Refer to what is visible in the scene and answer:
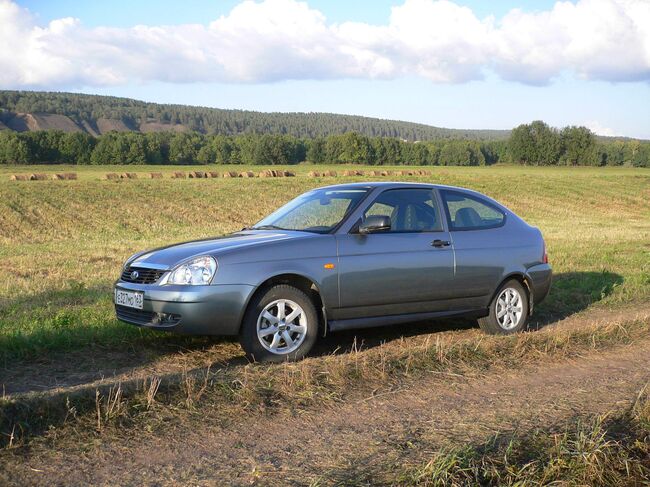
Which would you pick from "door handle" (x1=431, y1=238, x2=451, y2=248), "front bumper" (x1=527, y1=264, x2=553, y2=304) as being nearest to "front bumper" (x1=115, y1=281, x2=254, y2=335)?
"door handle" (x1=431, y1=238, x2=451, y2=248)

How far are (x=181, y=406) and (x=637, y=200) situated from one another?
149 feet

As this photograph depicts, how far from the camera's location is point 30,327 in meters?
7.54

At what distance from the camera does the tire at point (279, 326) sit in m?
6.52

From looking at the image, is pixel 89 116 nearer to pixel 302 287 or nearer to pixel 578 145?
pixel 578 145

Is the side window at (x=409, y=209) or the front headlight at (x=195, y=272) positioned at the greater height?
the side window at (x=409, y=209)

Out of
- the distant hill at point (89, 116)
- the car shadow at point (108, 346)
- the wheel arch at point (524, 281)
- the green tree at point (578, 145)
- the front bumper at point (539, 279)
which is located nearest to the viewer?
the car shadow at point (108, 346)

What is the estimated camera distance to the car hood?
21.9 feet

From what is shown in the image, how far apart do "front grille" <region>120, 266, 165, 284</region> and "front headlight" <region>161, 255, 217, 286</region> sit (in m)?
0.16

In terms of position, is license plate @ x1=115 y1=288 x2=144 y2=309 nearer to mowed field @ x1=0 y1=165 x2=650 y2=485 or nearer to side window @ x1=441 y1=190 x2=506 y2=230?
mowed field @ x1=0 y1=165 x2=650 y2=485

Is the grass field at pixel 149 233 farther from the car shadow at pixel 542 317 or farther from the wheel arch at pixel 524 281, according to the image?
the wheel arch at pixel 524 281

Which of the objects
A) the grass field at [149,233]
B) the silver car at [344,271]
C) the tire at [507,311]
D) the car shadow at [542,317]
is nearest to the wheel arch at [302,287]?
the silver car at [344,271]

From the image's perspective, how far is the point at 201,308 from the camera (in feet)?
20.9

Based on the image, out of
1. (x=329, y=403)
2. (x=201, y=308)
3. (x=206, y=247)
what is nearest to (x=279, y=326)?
(x=201, y=308)

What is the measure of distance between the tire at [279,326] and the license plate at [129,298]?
0.95 m
